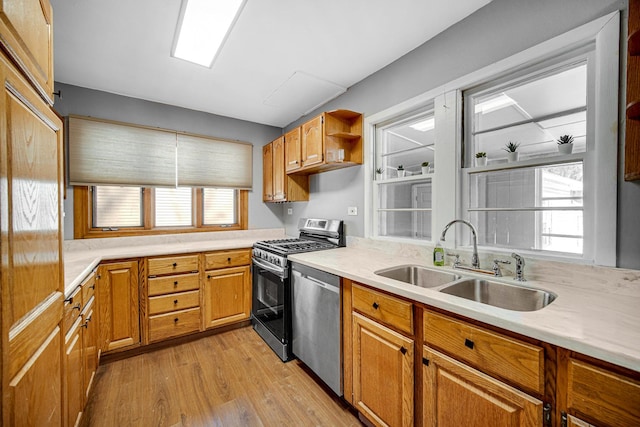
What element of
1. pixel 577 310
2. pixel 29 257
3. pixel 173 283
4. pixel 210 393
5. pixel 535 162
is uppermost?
pixel 535 162

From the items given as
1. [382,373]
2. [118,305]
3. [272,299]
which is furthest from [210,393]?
[382,373]

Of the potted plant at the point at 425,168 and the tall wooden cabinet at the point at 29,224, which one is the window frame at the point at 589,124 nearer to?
the potted plant at the point at 425,168

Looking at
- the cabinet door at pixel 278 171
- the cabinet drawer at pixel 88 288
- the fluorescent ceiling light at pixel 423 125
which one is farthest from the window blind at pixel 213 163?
the fluorescent ceiling light at pixel 423 125

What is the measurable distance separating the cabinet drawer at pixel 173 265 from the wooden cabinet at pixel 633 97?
10.1 ft

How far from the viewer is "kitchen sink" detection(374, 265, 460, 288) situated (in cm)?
176

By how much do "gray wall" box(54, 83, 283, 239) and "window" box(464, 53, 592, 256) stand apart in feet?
8.99

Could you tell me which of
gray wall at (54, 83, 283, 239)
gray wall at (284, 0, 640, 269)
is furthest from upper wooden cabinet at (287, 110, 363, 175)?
gray wall at (54, 83, 283, 239)

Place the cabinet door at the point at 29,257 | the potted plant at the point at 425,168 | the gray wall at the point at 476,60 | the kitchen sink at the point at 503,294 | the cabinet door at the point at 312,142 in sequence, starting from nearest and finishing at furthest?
the cabinet door at the point at 29,257
the gray wall at the point at 476,60
the kitchen sink at the point at 503,294
the potted plant at the point at 425,168
the cabinet door at the point at 312,142

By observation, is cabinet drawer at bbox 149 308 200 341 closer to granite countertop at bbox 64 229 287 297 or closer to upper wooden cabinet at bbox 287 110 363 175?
granite countertop at bbox 64 229 287 297

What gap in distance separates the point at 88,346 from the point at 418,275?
7.55ft

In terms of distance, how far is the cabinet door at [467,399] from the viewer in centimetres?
94

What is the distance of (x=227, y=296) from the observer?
112 inches

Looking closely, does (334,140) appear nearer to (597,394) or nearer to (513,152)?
(513,152)

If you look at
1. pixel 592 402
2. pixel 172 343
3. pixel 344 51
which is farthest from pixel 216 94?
pixel 592 402
